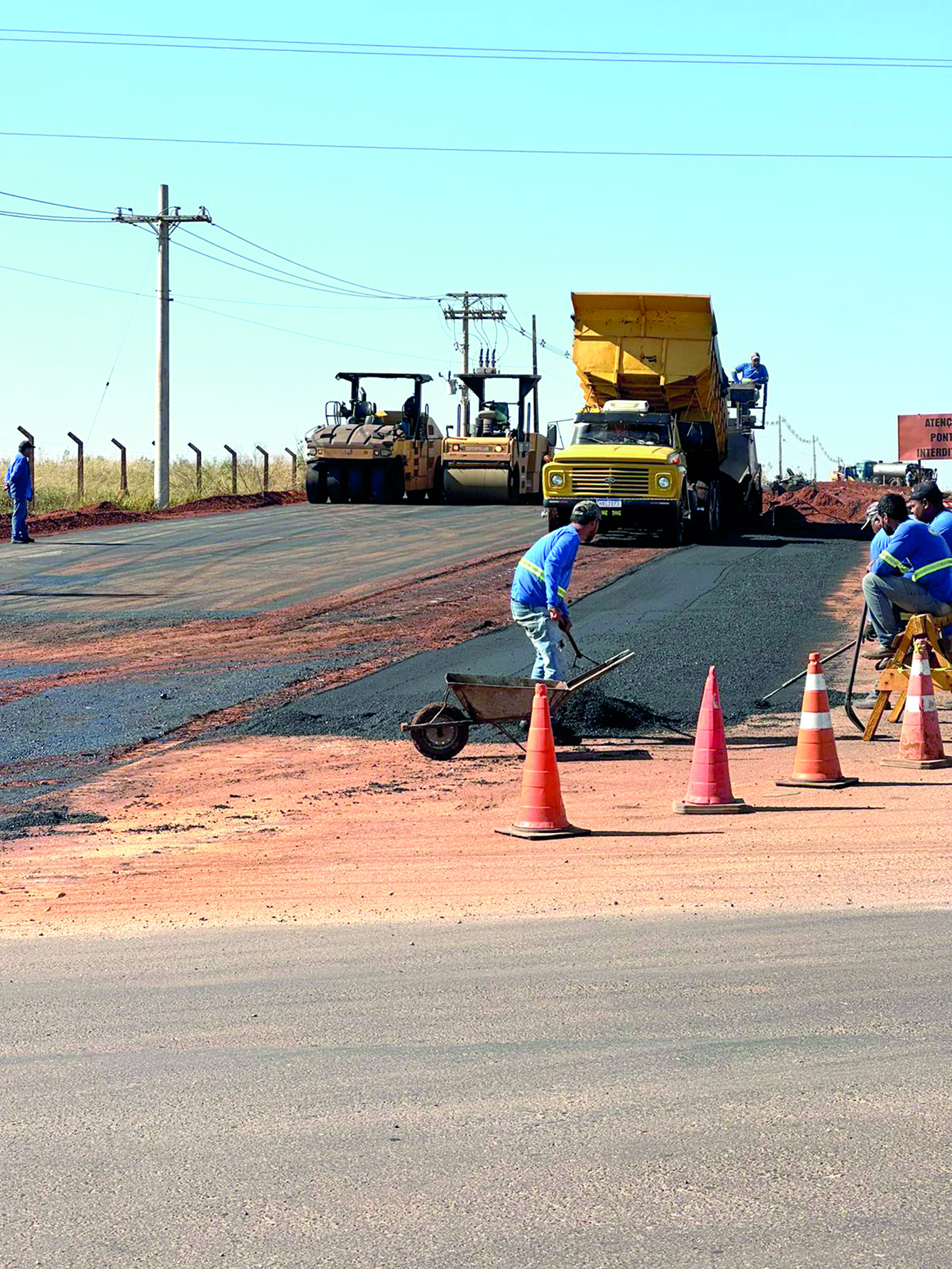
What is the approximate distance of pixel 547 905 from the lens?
7480 millimetres

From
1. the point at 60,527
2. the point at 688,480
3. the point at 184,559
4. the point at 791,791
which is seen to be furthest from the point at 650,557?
the point at 791,791

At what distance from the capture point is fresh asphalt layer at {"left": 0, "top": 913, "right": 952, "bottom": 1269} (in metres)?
4.05

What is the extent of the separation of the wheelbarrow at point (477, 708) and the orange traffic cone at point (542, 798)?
7.07 ft

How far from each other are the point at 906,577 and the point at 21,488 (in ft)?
67.4

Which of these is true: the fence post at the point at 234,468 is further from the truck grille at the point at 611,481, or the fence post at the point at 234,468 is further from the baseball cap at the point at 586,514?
the baseball cap at the point at 586,514

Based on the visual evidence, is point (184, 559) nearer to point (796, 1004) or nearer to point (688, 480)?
point (688, 480)

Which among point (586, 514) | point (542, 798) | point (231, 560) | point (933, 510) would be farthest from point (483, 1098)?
point (231, 560)

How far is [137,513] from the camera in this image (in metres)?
37.6

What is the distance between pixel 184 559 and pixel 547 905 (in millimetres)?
19995

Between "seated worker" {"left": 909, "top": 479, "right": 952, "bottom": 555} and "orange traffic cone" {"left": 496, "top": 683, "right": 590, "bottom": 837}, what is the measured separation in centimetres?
497

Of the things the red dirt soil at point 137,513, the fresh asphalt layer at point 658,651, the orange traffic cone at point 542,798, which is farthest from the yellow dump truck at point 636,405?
the orange traffic cone at point 542,798

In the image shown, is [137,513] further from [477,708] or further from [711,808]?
[711,808]

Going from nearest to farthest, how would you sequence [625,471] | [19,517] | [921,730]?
[921,730]
[625,471]
[19,517]

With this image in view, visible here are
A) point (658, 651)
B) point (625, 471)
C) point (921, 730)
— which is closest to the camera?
point (921, 730)
